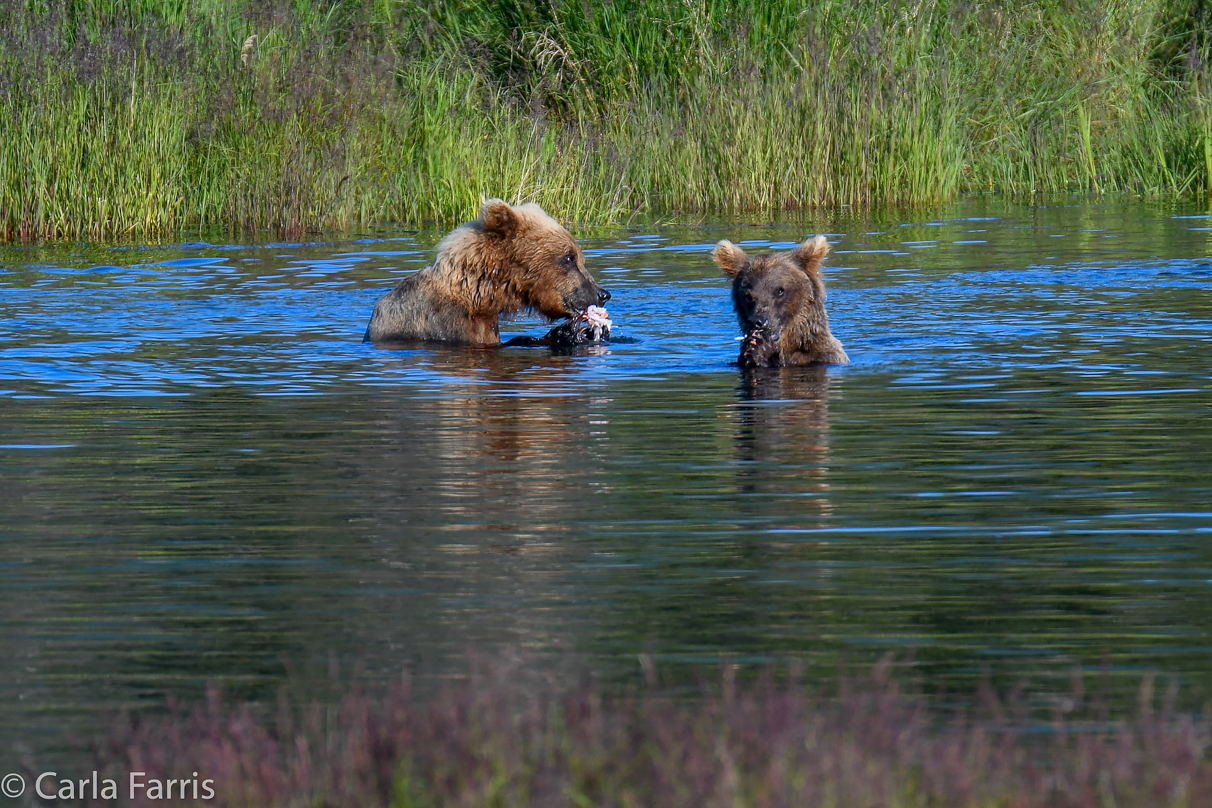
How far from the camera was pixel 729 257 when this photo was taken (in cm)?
933

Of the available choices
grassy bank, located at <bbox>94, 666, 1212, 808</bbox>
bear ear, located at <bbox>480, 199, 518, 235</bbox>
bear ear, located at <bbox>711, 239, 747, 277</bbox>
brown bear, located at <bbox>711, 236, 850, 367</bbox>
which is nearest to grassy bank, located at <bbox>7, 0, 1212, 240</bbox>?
bear ear, located at <bbox>480, 199, 518, 235</bbox>

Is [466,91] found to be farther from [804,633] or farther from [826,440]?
[804,633]

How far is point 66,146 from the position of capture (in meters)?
15.8

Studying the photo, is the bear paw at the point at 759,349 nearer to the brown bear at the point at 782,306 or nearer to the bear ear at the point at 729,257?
the brown bear at the point at 782,306

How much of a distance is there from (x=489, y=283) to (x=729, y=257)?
165 centimetres

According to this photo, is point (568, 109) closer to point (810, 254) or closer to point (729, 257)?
point (729, 257)

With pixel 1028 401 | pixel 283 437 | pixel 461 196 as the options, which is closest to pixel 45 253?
pixel 461 196

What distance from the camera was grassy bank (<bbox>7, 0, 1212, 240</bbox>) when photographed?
16.2 m

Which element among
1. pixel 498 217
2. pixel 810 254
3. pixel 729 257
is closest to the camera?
pixel 810 254

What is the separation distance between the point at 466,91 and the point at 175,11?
334cm

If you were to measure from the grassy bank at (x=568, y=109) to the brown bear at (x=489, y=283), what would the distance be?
21.4 ft

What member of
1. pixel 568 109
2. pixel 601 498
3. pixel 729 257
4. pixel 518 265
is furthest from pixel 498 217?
pixel 568 109

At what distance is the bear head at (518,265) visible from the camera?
10.2 meters

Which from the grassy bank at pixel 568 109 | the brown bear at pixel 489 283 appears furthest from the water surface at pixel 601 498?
the grassy bank at pixel 568 109
